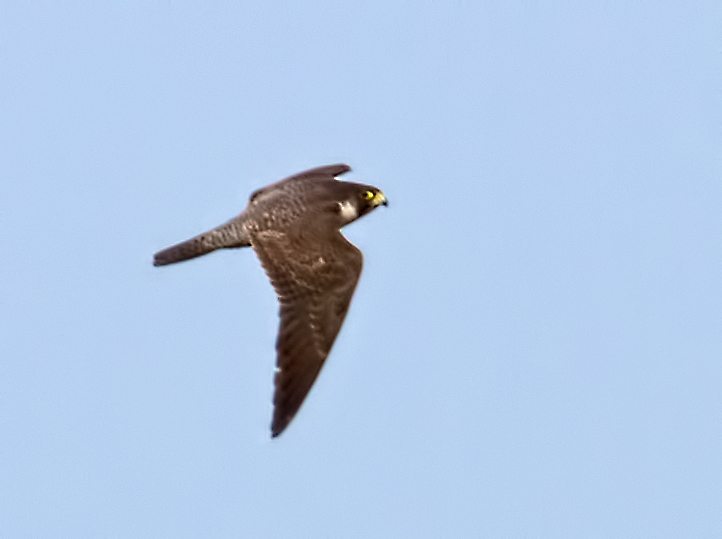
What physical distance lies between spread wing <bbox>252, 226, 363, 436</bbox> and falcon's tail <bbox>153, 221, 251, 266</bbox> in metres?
0.19

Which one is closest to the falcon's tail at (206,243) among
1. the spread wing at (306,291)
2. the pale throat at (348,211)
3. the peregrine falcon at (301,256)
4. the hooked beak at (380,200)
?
the peregrine falcon at (301,256)

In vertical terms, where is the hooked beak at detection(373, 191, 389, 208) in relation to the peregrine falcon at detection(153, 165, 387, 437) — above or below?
above

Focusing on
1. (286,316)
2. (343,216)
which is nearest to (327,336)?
(286,316)

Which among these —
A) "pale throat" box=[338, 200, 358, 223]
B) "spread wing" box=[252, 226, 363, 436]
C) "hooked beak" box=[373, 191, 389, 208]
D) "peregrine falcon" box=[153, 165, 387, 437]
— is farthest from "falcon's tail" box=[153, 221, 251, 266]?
"hooked beak" box=[373, 191, 389, 208]

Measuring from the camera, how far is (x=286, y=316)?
1269cm

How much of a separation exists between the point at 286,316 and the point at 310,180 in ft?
6.11

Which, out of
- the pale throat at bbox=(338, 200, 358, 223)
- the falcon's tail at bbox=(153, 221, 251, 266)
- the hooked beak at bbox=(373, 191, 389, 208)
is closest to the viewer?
the falcon's tail at bbox=(153, 221, 251, 266)

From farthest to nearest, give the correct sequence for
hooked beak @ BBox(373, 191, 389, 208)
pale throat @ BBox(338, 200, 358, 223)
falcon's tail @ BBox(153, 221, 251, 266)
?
hooked beak @ BBox(373, 191, 389, 208)
pale throat @ BBox(338, 200, 358, 223)
falcon's tail @ BBox(153, 221, 251, 266)

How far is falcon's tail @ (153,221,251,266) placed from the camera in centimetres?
1326

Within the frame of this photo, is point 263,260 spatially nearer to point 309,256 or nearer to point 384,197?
point 309,256

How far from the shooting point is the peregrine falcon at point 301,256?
40.8ft

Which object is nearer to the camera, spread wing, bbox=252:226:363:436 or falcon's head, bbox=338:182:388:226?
spread wing, bbox=252:226:363:436

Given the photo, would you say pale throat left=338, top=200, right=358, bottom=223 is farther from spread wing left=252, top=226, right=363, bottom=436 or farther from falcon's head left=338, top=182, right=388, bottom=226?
spread wing left=252, top=226, right=363, bottom=436

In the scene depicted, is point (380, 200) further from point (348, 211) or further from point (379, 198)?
point (348, 211)
